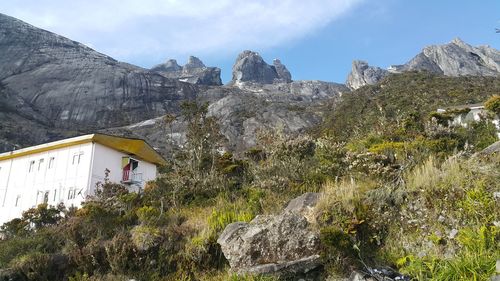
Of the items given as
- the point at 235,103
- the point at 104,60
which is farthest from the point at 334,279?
the point at 104,60

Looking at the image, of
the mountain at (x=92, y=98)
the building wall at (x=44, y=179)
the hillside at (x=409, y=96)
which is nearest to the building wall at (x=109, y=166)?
the building wall at (x=44, y=179)

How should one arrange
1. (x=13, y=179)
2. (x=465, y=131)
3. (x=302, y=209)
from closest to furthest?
(x=302, y=209) < (x=465, y=131) < (x=13, y=179)

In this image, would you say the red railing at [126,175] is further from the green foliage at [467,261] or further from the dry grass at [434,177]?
the green foliage at [467,261]

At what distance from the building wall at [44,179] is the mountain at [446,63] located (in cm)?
11645

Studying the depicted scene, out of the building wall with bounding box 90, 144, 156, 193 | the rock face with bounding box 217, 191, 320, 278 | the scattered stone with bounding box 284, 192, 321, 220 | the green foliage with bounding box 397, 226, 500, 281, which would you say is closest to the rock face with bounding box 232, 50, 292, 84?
the building wall with bounding box 90, 144, 156, 193

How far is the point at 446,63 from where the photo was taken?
14175cm

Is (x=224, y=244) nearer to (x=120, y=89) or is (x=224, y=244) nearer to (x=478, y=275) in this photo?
(x=478, y=275)

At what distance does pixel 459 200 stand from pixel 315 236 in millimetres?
2428

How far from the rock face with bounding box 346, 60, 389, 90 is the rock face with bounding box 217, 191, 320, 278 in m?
146

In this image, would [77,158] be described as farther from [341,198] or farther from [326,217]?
[326,217]

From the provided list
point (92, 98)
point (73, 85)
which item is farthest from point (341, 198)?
point (73, 85)

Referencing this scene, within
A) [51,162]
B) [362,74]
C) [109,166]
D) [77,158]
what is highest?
[362,74]

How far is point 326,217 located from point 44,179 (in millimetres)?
33249

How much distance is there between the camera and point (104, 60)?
134 metres
